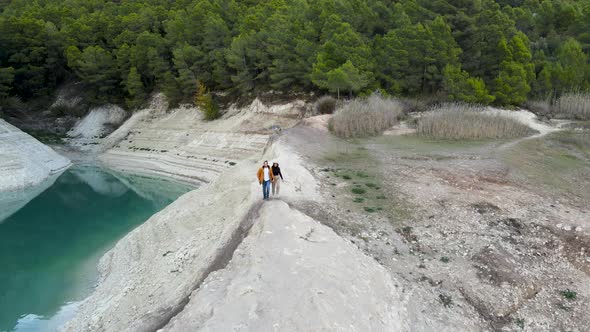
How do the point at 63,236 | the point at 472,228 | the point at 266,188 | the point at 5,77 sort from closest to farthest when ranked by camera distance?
1. the point at 472,228
2. the point at 266,188
3. the point at 63,236
4. the point at 5,77

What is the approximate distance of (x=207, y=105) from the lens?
4484 centimetres

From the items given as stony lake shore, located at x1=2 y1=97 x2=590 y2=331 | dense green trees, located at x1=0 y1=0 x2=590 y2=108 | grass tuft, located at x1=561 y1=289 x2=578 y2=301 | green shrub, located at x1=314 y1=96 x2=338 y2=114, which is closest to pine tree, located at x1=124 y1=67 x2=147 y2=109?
dense green trees, located at x1=0 y1=0 x2=590 y2=108

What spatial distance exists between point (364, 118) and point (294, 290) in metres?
22.9

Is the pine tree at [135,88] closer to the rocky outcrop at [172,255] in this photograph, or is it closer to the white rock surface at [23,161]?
the white rock surface at [23,161]

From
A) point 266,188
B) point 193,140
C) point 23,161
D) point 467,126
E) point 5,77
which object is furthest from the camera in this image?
point 5,77

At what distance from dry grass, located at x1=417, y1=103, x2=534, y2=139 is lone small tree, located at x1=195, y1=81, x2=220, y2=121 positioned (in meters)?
22.9

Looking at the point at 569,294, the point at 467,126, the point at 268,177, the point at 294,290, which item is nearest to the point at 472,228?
the point at 569,294

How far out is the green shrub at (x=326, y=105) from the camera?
37000 millimetres

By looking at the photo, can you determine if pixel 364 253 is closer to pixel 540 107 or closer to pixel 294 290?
pixel 294 290

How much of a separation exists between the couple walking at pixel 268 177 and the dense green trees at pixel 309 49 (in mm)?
20076

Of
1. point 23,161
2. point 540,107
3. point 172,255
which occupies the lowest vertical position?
point 23,161

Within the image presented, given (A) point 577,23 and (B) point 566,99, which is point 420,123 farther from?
(A) point 577,23

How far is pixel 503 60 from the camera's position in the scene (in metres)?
36.6

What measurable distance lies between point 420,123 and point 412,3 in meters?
16.1
